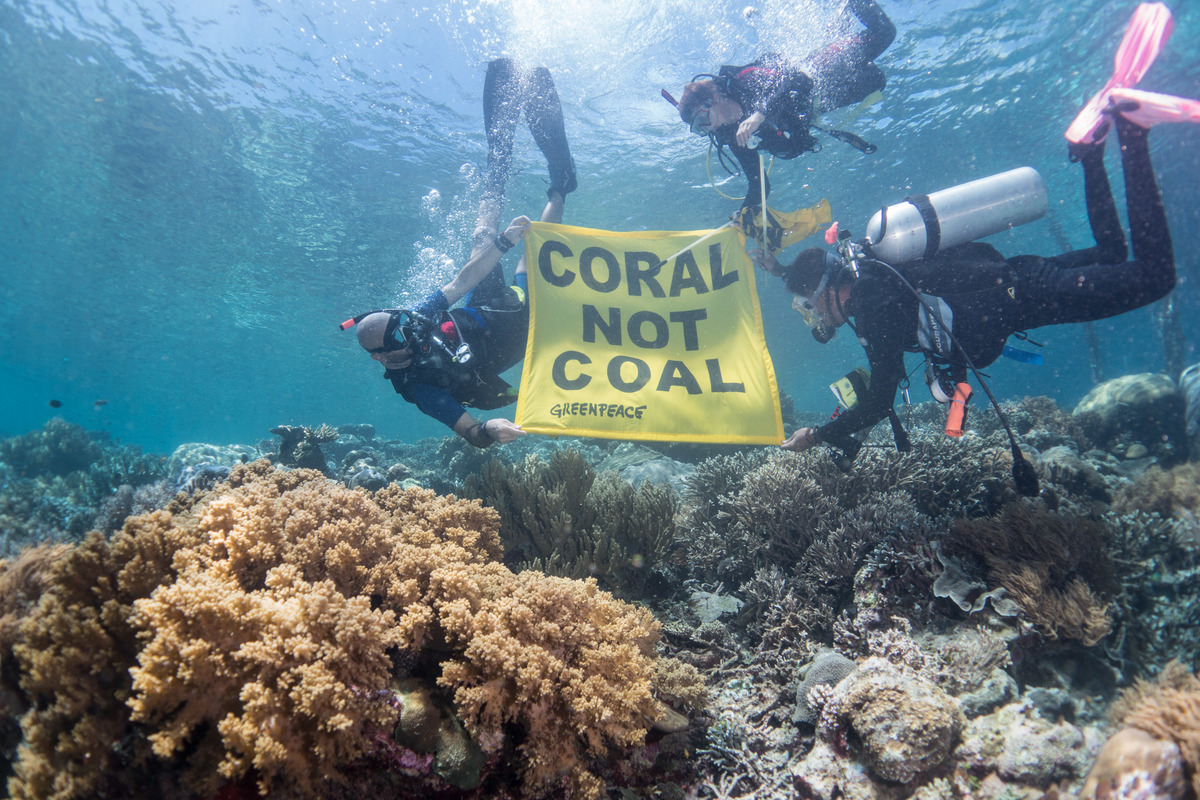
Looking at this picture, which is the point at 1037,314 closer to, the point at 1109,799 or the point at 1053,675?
the point at 1053,675

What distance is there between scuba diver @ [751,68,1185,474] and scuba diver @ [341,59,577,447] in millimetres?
3234

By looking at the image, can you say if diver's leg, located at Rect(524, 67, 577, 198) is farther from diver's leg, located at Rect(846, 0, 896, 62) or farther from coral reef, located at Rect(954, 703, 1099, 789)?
coral reef, located at Rect(954, 703, 1099, 789)

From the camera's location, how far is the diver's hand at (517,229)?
5031 mm

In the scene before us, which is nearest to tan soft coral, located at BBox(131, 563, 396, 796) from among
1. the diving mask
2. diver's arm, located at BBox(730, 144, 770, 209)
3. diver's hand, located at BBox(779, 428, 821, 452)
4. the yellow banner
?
the yellow banner

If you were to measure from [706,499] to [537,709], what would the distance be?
14.2 ft

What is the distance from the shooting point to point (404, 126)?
47.0 ft

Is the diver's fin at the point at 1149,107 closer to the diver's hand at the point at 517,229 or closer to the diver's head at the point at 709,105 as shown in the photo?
the diver's head at the point at 709,105

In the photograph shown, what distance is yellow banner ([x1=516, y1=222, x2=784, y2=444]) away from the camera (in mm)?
4422

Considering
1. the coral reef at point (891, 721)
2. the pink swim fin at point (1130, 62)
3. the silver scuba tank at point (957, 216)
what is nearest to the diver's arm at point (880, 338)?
the silver scuba tank at point (957, 216)

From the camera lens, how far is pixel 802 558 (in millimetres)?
3906

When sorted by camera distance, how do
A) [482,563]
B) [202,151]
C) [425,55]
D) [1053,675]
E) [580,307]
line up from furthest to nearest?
[202,151]
[425,55]
[580,307]
[482,563]
[1053,675]

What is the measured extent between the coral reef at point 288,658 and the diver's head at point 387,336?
1.98 meters

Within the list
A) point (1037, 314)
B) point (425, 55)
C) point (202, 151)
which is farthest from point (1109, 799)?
point (202, 151)

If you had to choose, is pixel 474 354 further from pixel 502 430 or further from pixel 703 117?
pixel 703 117
